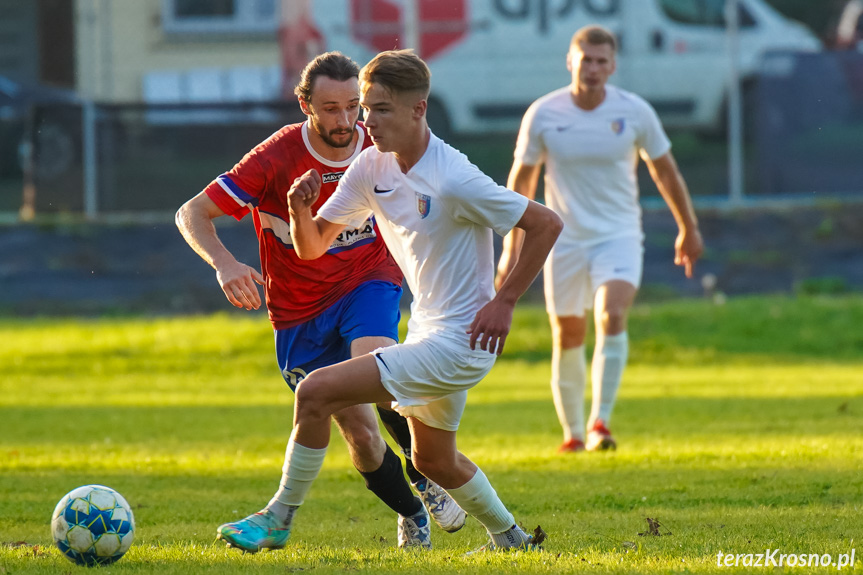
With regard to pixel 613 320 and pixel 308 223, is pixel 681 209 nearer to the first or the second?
pixel 613 320

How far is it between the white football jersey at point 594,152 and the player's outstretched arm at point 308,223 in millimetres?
3383

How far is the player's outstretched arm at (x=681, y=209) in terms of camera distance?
8.20 metres

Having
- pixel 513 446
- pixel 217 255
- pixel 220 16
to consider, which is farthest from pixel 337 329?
pixel 220 16

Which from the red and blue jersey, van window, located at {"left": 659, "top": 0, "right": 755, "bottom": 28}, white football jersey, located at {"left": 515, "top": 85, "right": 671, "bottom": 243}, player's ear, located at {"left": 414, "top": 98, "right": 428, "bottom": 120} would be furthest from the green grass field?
van window, located at {"left": 659, "top": 0, "right": 755, "bottom": 28}

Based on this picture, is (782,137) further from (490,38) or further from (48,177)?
(48,177)

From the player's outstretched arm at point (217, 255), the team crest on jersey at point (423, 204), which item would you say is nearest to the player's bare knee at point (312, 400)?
the player's outstretched arm at point (217, 255)

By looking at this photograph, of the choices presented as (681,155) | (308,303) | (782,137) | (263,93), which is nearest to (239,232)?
(263,93)

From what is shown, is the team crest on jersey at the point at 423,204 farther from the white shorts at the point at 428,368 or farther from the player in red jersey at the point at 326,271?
the player in red jersey at the point at 326,271

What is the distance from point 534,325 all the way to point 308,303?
10.6 metres

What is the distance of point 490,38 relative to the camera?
17.8m

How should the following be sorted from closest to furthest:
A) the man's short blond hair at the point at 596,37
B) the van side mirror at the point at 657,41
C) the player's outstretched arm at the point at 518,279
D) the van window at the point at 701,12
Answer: the player's outstretched arm at the point at 518,279, the man's short blond hair at the point at 596,37, the van window at the point at 701,12, the van side mirror at the point at 657,41

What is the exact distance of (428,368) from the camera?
187 inches

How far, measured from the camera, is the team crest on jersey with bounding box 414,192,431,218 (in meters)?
4.78

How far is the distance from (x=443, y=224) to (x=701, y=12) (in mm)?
13832
